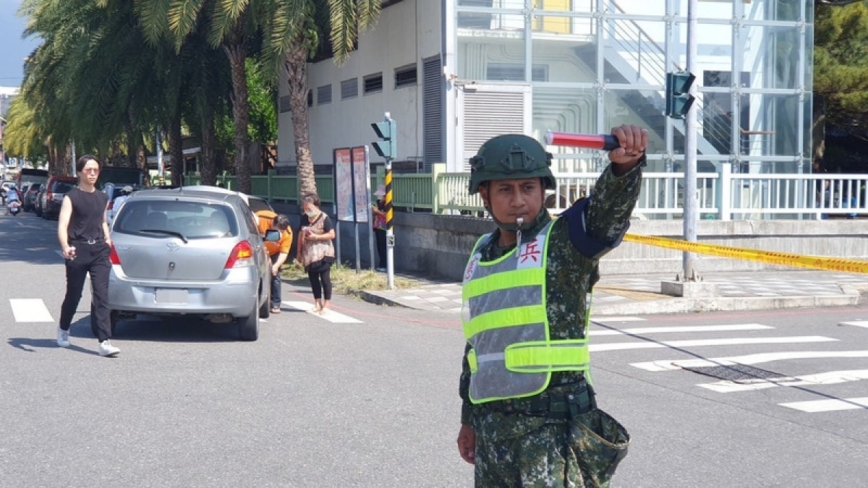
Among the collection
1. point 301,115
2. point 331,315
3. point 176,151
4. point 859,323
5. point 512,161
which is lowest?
point 859,323

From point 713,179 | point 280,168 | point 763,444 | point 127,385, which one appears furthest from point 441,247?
point 280,168

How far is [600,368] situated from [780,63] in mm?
15555

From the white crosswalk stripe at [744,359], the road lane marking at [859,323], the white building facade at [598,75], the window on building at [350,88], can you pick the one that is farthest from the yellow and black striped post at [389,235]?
the window on building at [350,88]

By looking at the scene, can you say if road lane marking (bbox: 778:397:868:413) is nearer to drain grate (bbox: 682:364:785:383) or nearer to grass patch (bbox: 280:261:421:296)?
drain grate (bbox: 682:364:785:383)

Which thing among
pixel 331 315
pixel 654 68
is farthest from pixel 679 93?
pixel 654 68

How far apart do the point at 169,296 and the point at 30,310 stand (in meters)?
3.68

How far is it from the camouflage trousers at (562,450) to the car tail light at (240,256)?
27.6 ft

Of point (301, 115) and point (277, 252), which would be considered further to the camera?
point (301, 115)

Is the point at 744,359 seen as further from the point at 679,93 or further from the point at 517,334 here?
the point at 517,334

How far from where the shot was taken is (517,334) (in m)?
3.33

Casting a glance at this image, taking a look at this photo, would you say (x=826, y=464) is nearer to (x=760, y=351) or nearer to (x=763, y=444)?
(x=763, y=444)

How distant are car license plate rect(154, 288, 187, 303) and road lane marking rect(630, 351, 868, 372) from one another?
487cm

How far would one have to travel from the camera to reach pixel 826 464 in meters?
6.62

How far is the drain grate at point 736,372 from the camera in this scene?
973 cm
